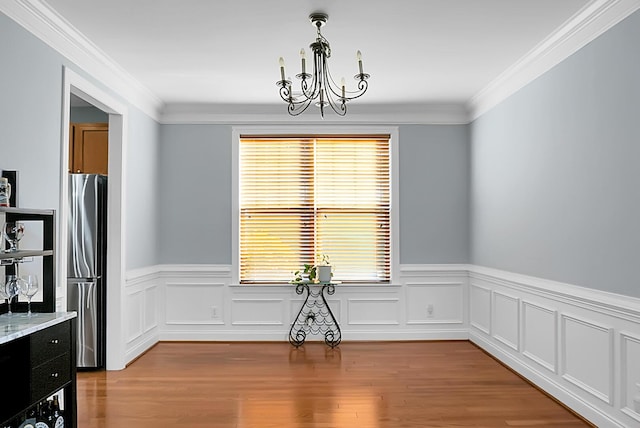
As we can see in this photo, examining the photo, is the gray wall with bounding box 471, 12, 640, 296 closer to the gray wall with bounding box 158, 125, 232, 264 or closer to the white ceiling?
the white ceiling

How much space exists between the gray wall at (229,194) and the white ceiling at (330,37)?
91 cm

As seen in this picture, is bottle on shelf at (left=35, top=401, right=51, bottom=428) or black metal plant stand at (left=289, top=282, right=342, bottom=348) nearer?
bottle on shelf at (left=35, top=401, right=51, bottom=428)

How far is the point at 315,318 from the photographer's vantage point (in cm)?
626

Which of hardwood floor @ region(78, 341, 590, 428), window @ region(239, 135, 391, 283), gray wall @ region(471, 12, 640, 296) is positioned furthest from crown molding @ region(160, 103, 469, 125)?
hardwood floor @ region(78, 341, 590, 428)

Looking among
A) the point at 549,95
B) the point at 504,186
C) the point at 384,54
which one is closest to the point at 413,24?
the point at 384,54

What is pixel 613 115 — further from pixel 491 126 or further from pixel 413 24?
pixel 491 126

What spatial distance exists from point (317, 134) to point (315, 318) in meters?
2.09

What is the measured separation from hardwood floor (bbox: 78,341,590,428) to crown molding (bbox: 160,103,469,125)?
2.52 metres

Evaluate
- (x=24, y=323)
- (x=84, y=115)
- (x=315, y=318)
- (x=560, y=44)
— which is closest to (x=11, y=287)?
(x=24, y=323)

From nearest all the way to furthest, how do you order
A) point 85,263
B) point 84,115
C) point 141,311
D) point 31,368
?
point 31,368
point 85,263
point 141,311
point 84,115

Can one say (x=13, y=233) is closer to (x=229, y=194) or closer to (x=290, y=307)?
(x=229, y=194)

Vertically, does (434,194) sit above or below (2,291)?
above

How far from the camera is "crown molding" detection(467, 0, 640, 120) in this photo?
11.0ft

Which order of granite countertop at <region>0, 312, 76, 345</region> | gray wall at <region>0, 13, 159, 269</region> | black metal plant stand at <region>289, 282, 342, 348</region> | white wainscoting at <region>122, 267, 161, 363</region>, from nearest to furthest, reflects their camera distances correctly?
1. granite countertop at <region>0, 312, 76, 345</region>
2. gray wall at <region>0, 13, 159, 269</region>
3. white wainscoting at <region>122, 267, 161, 363</region>
4. black metal plant stand at <region>289, 282, 342, 348</region>
